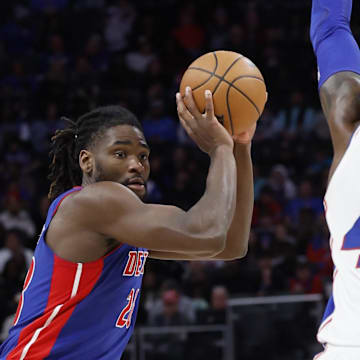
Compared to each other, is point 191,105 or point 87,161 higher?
point 191,105

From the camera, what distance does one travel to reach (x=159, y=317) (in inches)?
305

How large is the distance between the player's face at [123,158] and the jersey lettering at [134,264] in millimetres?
246

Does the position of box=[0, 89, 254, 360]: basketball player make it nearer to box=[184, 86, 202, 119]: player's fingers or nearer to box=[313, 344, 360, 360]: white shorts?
box=[184, 86, 202, 119]: player's fingers

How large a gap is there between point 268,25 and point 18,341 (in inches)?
407

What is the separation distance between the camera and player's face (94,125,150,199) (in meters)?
3.04

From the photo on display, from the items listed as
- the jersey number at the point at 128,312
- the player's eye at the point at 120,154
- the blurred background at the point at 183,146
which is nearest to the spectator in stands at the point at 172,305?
the blurred background at the point at 183,146

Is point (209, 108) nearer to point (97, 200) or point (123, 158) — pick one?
point (123, 158)

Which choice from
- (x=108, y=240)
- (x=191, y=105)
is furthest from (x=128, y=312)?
(x=191, y=105)

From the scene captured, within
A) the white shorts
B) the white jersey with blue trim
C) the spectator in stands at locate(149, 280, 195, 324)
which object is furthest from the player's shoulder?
the spectator in stands at locate(149, 280, 195, 324)

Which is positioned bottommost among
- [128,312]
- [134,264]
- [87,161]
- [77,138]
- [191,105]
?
[128,312]

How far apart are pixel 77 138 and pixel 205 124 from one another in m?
0.72

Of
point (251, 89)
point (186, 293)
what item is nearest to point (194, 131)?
point (251, 89)

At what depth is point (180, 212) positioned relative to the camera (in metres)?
2.80

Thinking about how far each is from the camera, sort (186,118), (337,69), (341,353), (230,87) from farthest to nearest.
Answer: (230,87) → (186,118) → (337,69) → (341,353)
